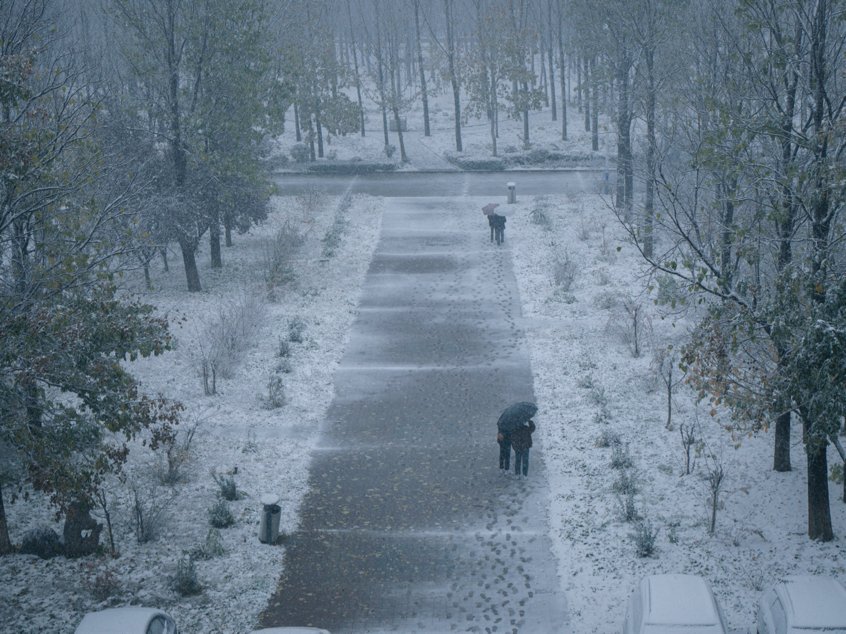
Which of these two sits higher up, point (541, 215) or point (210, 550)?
point (541, 215)

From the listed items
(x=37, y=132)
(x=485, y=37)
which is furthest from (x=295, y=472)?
(x=485, y=37)

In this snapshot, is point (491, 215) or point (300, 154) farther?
point (300, 154)

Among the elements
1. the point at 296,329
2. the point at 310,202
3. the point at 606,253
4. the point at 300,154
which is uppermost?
the point at 300,154

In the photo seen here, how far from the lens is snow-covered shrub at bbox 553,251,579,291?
23.7 metres

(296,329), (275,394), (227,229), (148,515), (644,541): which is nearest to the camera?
(644,541)

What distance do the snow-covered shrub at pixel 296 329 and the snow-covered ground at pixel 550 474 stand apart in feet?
0.64

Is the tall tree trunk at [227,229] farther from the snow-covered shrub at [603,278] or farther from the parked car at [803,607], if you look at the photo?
the parked car at [803,607]

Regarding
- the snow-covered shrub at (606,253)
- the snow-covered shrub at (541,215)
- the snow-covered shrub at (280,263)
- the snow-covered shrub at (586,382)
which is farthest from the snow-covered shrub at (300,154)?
the snow-covered shrub at (586,382)

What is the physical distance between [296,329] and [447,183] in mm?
19661

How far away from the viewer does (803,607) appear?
29.0 feet

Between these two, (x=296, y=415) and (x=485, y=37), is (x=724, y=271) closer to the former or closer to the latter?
(x=296, y=415)

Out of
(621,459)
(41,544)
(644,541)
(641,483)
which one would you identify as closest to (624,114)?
(621,459)

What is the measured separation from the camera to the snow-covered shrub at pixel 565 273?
23.7m

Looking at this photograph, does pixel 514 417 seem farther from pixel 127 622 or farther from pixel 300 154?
pixel 300 154
